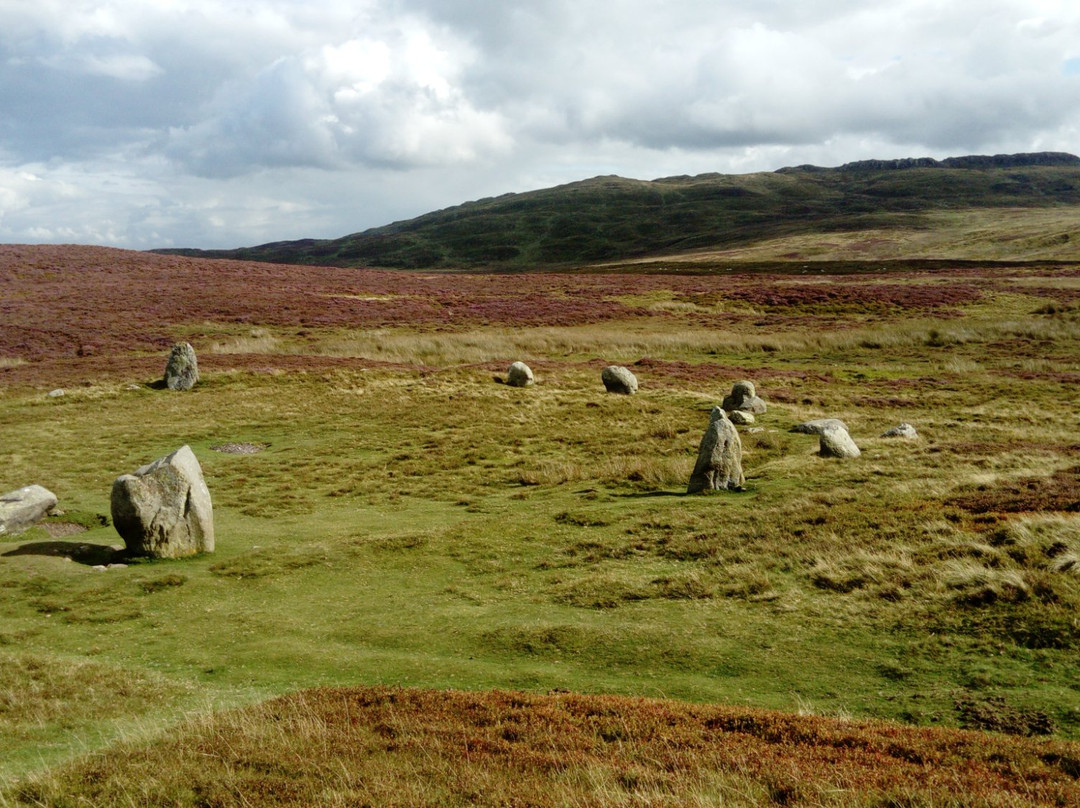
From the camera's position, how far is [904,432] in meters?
30.4

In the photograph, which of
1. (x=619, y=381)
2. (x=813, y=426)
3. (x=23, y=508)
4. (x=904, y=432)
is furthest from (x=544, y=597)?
(x=619, y=381)

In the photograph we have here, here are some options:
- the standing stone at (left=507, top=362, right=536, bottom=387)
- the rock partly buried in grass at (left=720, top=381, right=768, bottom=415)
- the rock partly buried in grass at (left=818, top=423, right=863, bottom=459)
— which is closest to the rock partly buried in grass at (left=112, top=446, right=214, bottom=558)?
the rock partly buried in grass at (left=818, top=423, right=863, bottom=459)

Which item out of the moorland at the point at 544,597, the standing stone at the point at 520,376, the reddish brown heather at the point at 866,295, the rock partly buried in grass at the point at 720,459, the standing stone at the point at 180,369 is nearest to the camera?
the moorland at the point at 544,597

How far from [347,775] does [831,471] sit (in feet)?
68.6

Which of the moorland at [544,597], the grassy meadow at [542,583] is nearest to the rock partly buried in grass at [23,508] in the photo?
the grassy meadow at [542,583]

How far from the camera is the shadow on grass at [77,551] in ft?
64.2

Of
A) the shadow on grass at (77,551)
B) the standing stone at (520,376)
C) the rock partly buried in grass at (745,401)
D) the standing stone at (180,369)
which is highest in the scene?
the standing stone at (180,369)

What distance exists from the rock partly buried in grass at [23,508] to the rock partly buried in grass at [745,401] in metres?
28.6

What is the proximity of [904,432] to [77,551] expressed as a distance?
29.7 meters

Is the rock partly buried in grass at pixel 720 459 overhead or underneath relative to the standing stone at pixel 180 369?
underneath

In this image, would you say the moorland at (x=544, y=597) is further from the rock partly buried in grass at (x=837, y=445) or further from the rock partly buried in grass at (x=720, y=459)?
the rock partly buried in grass at (x=837, y=445)

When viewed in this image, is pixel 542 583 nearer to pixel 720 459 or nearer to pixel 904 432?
pixel 720 459

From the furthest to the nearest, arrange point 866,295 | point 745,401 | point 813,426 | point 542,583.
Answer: point 866,295 → point 745,401 → point 813,426 → point 542,583

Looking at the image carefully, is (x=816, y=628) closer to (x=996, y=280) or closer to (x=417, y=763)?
(x=417, y=763)
